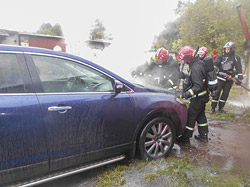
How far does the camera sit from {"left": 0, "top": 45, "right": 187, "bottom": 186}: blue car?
6.32ft

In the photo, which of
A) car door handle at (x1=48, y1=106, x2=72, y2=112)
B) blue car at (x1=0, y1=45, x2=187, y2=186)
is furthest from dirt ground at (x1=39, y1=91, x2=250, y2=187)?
car door handle at (x1=48, y1=106, x2=72, y2=112)

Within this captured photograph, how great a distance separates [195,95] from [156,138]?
3.97ft

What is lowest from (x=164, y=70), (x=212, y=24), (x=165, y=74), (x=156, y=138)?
(x=156, y=138)

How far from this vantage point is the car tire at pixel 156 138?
9.30 feet

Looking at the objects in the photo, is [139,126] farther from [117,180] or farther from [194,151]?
[194,151]

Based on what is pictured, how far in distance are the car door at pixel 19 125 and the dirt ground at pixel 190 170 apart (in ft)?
2.05

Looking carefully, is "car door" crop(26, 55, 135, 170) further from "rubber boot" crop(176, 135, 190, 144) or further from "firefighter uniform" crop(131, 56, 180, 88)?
"firefighter uniform" crop(131, 56, 180, 88)

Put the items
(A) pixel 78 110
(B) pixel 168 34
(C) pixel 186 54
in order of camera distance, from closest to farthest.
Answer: (A) pixel 78 110, (C) pixel 186 54, (B) pixel 168 34

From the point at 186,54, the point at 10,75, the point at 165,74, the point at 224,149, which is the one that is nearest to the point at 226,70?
the point at 165,74

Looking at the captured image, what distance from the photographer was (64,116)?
2.12m

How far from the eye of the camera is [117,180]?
2537 mm

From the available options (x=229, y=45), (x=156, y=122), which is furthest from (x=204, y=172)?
(x=229, y=45)

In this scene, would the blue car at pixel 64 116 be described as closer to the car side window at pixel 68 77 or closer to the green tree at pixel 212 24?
the car side window at pixel 68 77

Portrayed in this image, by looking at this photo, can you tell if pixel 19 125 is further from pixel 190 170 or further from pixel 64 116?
pixel 190 170
